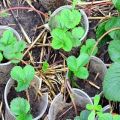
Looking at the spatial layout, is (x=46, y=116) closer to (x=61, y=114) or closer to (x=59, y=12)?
(x=61, y=114)

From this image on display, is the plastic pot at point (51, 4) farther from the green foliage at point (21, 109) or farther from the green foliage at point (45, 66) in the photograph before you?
the green foliage at point (21, 109)

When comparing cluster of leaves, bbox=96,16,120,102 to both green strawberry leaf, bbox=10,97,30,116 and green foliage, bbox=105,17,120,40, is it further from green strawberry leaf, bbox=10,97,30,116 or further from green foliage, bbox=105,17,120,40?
green strawberry leaf, bbox=10,97,30,116

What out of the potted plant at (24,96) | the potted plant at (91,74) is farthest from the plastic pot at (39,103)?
the potted plant at (91,74)

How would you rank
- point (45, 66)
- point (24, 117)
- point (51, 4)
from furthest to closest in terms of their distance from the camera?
point (51, 4), point (45, 66), point (24, 117)

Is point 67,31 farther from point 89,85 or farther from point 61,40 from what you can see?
point 89,85

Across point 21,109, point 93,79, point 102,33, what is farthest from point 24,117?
point 102,33

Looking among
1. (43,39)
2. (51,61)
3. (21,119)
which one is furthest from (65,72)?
(21,119)
